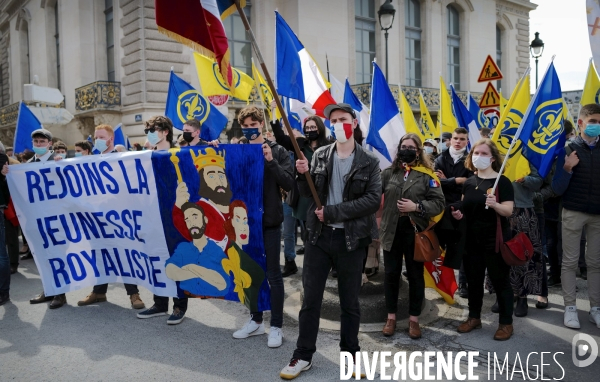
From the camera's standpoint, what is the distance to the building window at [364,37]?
2084 centimetres

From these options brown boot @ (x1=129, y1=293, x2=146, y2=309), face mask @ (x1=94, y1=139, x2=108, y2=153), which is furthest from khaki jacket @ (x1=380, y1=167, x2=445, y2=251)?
face mask @ (x1=94, y1=139, x2=108, y2=153)

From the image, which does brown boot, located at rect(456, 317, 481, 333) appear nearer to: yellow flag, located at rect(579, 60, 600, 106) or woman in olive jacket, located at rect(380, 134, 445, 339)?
woman in olive jacket, located at rect(380, 134, 445, 339)

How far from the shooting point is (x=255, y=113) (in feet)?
13.5

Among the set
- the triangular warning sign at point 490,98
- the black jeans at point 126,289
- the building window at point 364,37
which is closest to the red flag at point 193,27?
the black jeans at point 126,289


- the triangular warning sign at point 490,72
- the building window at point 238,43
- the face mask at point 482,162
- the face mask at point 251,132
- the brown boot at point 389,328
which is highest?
the building window at point 238,43

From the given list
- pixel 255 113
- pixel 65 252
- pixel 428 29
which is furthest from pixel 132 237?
pixel 428 29

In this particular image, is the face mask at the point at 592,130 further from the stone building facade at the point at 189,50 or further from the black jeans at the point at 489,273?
the stone building facade at the point at 189,50

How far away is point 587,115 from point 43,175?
5443 millimetres

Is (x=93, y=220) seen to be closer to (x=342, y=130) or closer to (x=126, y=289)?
(x=126, y=289)

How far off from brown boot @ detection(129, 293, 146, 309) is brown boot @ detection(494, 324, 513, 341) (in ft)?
11.6

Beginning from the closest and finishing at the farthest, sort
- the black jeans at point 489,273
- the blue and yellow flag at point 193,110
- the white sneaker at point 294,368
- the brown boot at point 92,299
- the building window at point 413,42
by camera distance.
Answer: the white sneaker at point 294,368
the black jeans at point 489,273
the brown boot at point 92,299
the blue and yellow flag at point 193,110
the building window at point 413,42

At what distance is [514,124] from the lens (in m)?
5.02

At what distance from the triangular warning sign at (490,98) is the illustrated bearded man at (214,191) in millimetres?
5699

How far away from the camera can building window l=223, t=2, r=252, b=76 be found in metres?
17.6
